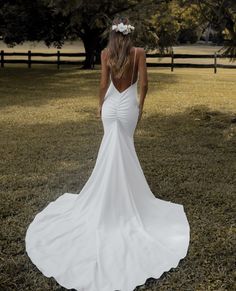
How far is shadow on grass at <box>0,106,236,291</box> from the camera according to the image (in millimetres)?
4324

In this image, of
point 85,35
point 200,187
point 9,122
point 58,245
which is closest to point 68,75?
point 85,35

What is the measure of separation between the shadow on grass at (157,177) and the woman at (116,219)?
156 millimetres

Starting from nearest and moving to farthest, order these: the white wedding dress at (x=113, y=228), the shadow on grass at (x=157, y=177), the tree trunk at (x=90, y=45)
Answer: the white wedding dress at (x=113, y=228) → the shadow on grass at (x=157, y=177) → the tree trunk at (x=90, y=45)

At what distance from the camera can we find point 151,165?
7.69 metres

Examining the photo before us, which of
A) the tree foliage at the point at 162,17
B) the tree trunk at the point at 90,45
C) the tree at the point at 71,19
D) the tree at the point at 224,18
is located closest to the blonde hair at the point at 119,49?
the tree foliage at the point at 162,17

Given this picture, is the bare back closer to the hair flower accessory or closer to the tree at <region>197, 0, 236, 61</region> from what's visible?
the hair flower accessory

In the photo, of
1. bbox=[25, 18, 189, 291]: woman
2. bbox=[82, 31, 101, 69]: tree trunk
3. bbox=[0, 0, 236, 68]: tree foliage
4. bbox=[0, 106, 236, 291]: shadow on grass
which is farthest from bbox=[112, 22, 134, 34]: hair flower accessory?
bbox=[82, 31, 101, 69]: tree trunk

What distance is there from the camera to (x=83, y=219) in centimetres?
507

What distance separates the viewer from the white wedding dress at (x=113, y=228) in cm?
421

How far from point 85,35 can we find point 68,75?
5.56 meters

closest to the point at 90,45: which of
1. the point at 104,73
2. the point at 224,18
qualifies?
the point at 224,18

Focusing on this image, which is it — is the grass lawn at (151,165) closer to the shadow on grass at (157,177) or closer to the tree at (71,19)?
the shadow on grass at (157,177)

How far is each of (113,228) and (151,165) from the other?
2.91m

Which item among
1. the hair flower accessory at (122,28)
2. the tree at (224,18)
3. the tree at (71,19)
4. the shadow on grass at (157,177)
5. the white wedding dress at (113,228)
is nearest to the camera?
the white wedding dress at (113,228)
